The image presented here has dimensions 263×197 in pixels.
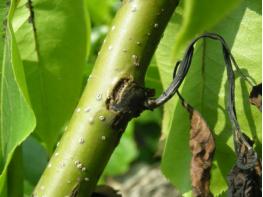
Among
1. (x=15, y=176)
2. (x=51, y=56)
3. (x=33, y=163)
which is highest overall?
(x=51, y=56)

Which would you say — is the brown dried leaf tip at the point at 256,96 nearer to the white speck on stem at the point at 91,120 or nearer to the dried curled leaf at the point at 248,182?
the dried curled leaf at the point at 248,182

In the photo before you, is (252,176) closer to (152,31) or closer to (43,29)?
(152,31)

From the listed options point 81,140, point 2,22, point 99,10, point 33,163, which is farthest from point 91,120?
point 99,10

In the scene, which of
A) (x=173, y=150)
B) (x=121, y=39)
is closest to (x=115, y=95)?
(x=121, y=39)

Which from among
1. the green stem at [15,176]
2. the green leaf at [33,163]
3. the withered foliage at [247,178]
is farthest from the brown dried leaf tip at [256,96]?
the green leaf at [33,163]

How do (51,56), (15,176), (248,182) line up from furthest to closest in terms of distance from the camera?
(51,56)
(15,176)
(248,182)

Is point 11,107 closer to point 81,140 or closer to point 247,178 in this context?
point 81,140

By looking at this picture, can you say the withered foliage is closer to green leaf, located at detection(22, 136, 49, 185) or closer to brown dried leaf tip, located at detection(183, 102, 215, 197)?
brown dried leaf tip, located at detection(183, 102, 215, 197)
